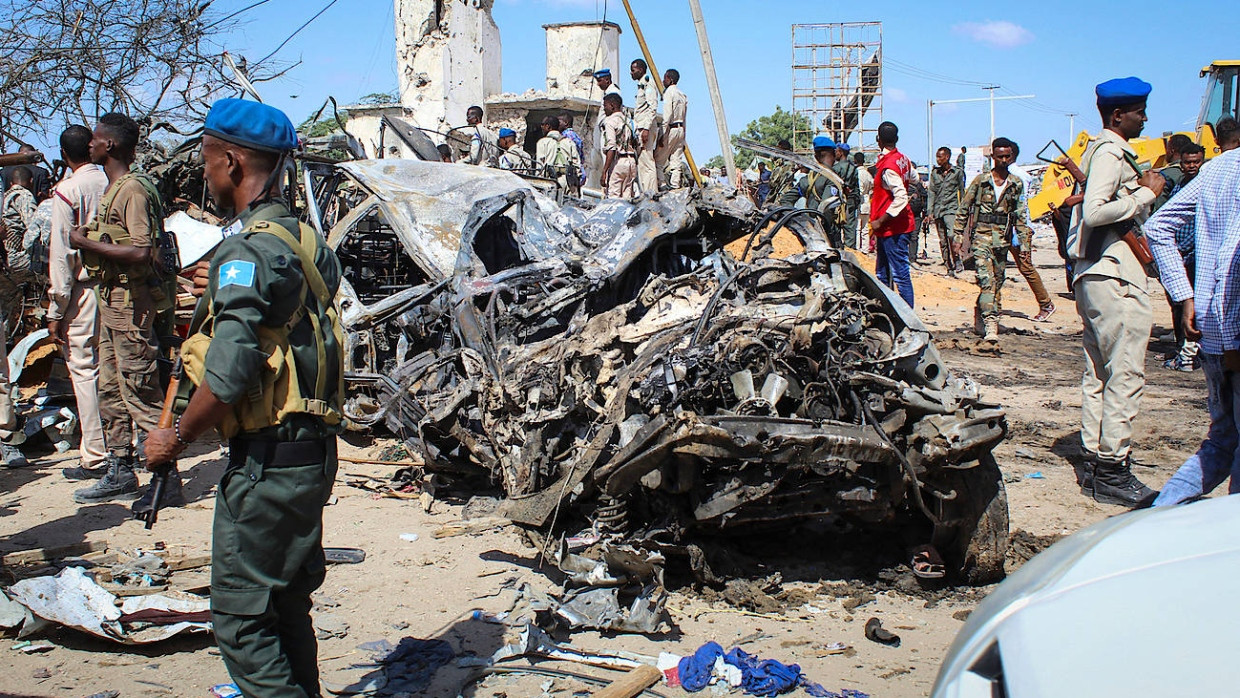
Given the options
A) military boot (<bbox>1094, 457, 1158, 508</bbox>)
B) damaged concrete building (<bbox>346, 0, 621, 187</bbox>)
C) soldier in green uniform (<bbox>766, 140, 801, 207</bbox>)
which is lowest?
military boot (<bbox>1094, 457, 1158, 508</bbox>)

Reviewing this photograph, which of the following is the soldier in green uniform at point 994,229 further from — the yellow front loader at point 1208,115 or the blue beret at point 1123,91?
the blue beret at point 1123,91

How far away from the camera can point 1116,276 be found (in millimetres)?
4684

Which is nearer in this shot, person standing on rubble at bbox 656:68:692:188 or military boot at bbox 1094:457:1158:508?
military boot at bbox 1094:457:1158:508

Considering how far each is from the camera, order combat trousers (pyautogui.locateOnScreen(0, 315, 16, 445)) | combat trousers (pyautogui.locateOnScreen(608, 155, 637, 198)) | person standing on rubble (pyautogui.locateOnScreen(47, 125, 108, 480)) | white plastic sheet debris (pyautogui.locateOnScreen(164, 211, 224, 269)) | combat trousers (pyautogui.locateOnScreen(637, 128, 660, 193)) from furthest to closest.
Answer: combat trousers (pyautogui.locateOnScreen(637, 128, 660, 193)) → combat trousers (pyautogui.locateOnScreen(608, 155, 637, 198)) → white plastic sheet debris (pyautogui.locateOnScreen(164, 211, 224, 269)) → combat trousers (pyautogui.locateOnScreen(0, 315, 16, 445)) → person standing on rubble (pyautogui.locateOnScreen(47, 125, 108, 480))

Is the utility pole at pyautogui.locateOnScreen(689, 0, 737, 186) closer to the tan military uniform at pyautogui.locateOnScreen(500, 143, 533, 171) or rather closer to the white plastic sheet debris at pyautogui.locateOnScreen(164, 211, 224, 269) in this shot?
the tan military uniform at pyautogui.locateOnScreen(500, 143, 533, 171)

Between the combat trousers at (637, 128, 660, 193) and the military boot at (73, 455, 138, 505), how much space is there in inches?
307

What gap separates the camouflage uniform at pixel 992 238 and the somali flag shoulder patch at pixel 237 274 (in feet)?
29.6

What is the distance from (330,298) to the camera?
2.37m

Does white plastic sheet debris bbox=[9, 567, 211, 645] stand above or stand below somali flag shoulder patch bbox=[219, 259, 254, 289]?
below

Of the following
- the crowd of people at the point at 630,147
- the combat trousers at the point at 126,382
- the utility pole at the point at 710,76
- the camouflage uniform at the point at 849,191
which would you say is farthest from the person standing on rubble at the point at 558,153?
the combat trousers at the point at 126,382

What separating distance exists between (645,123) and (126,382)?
7.83 meters

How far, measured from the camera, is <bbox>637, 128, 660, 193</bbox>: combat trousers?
1162cm

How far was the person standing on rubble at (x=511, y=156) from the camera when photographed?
1190cm

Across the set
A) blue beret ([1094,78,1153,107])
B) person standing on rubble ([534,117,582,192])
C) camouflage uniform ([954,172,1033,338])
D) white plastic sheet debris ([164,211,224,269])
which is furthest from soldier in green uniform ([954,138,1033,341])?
white plastic sheet debris ([164,211,224,269])
